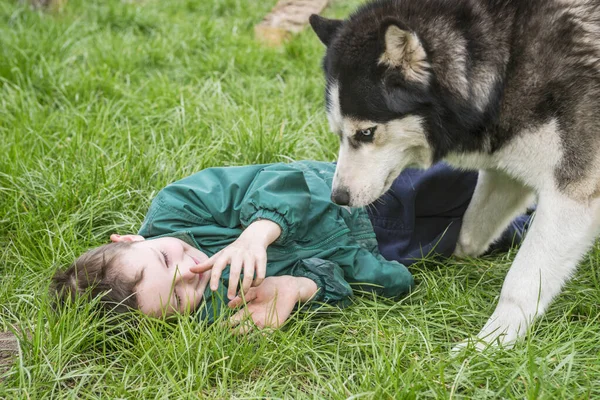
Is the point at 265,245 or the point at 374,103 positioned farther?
the point at 374,103

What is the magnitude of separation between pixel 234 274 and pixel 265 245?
0.77 ft

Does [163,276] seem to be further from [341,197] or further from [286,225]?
[341,197]

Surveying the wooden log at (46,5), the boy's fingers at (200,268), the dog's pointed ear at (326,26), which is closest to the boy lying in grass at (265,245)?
the boy's fingers at (200,268)

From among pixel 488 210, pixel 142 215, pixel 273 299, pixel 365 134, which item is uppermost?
pixel 365 134

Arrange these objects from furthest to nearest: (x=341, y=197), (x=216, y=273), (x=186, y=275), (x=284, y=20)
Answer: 1. (x=284, y=20)
2. (x=341, y=197)
3. (x=186, y=275)
4. (x=216, y=273)

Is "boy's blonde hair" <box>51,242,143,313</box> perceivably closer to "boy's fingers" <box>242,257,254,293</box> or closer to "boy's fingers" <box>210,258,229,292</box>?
"boy's fingers" <box>210,258,229,292</box>

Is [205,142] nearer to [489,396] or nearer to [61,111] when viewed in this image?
[61,111]

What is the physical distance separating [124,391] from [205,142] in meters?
2.25

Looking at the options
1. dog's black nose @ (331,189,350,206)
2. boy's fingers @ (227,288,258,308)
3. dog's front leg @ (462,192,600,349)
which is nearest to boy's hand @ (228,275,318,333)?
boy's fingers @ (227,288,258,308)

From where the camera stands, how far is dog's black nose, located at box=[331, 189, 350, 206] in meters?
3.19

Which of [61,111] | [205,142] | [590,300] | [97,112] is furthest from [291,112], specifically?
[590,300]

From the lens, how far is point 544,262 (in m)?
2.93

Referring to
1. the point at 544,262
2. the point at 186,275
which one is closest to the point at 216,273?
the point at 186,275

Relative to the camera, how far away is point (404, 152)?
3.22 metres
